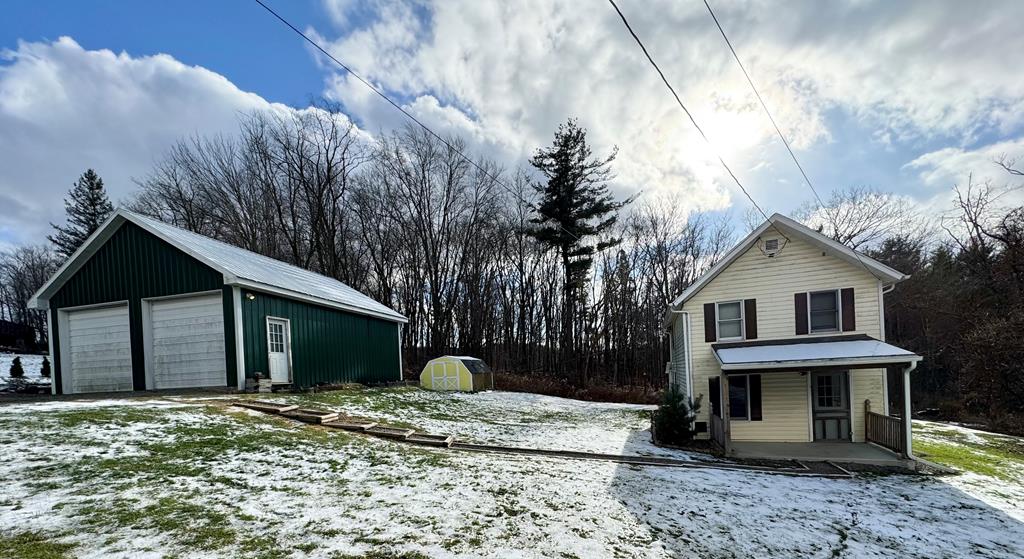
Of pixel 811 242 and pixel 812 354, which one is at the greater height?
pixel 811 242

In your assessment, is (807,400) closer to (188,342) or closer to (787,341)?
(787,341)

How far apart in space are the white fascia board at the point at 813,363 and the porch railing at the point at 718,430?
142cm

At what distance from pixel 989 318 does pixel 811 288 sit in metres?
15.9

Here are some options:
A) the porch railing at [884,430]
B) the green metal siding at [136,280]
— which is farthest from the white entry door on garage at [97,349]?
the porch railing at [884,430]

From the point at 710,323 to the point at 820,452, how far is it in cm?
402

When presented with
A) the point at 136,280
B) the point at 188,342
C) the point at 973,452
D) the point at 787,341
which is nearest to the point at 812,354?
the point at 787,341

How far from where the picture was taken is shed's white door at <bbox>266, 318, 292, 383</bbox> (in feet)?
38.0

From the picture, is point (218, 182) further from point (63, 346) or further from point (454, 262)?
point (63, 346)

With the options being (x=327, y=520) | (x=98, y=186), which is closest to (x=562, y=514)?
(x=327, y=520)

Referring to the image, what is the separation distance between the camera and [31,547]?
312 centimetres

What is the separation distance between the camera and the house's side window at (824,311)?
11711mm

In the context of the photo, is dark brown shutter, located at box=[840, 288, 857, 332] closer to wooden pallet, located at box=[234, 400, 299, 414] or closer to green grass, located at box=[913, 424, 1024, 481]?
green grass, located at box=[913, 424, 1024, 481]

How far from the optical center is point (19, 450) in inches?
199

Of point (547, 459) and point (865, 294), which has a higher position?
point (865, 294)
